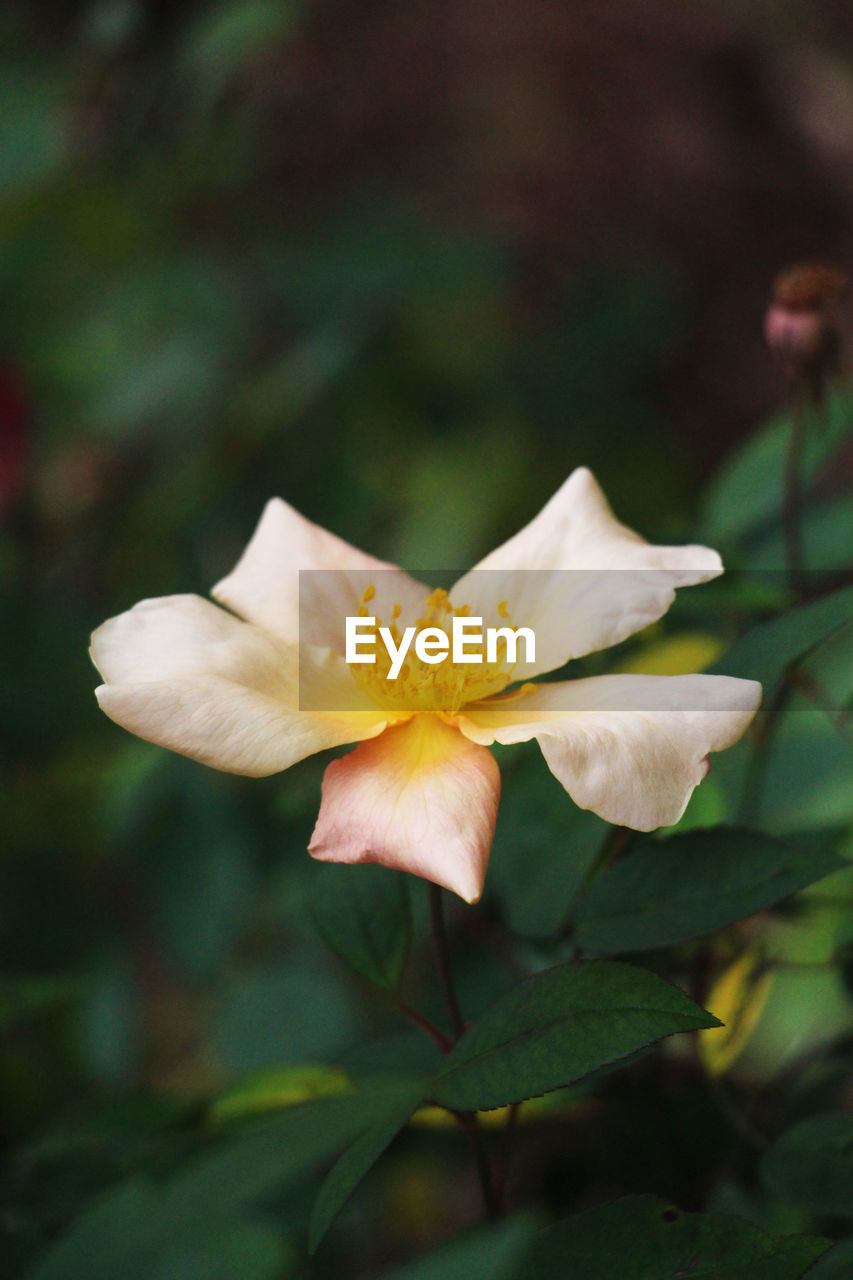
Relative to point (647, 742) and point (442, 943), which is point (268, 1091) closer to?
point (442, 943)

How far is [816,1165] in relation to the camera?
0.45m

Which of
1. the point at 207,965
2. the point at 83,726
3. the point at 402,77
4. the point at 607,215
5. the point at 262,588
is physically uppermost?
the point at 402,77

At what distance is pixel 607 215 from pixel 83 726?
78.2 inches

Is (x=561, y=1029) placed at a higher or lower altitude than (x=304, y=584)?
lower

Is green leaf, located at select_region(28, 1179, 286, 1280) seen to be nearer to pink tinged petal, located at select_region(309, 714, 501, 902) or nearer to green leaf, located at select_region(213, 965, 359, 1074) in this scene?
pink tinged petal, located at select_region(309, 714, 501, 902)

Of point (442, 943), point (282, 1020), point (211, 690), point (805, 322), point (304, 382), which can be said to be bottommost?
point (282, 1020)

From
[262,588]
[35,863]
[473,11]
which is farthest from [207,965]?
[473,11]

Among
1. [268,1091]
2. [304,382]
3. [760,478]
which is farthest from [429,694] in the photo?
[304,382]

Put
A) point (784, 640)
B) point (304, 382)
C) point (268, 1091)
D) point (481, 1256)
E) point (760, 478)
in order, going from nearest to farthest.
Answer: point (481, 1256)
point (784, 640)
point (268, 1091)
point (760, 478)
point (304, 382)

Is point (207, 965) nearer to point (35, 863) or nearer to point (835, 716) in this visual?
point (35, 863)

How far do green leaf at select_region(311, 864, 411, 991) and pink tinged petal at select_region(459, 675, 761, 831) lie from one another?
12 cm

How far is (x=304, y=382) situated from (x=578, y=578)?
104cm

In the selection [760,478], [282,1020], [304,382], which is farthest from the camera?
[304,382]

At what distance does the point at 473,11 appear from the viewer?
2594 millimetres
